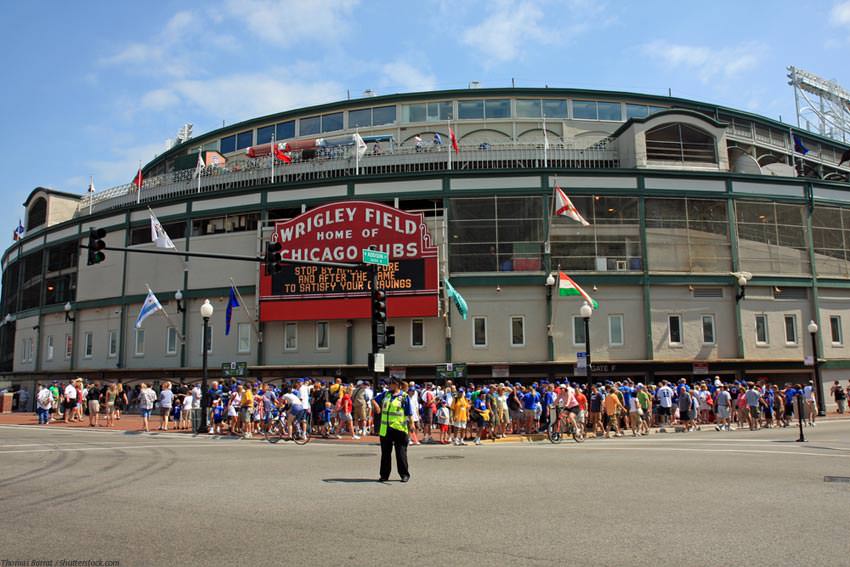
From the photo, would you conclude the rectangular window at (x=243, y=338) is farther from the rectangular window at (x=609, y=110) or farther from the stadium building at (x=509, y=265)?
the rectangular window at (x=609, y=110)

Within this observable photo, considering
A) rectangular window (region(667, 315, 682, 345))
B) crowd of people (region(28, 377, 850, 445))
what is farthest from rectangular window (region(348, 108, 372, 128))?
crowd of people (region(28, 377, 850, 445))

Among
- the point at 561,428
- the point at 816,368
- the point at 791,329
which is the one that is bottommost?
the point at 561,428

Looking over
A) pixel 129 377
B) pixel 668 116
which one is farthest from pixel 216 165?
pixel 668 116

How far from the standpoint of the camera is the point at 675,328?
35250 mm

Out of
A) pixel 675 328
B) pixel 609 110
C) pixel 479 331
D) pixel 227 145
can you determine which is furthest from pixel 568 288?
pixel 227 145

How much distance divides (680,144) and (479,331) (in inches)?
601

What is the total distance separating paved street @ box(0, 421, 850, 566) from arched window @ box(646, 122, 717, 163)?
77.6 ft

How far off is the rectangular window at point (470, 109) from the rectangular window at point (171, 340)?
77.4 ft

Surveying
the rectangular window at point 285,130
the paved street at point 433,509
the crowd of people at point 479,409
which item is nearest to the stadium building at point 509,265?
the crowd of people at point 479,409

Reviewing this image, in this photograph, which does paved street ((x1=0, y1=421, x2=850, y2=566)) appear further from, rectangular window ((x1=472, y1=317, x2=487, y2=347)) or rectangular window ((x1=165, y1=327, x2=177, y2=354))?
rectangular window ((x1=165, y1=327, x2=177, y2=354))

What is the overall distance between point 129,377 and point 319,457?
27086mm

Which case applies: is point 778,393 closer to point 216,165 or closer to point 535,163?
point 535,163

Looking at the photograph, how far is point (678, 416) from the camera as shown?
1091 inches

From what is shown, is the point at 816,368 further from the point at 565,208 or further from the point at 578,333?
the point at 565,208
